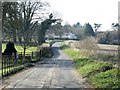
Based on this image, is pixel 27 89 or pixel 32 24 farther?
pixel 32 24

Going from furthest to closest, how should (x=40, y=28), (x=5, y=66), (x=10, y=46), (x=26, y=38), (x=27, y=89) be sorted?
(x=40, y=28) → (x=26, y=38) → (x=10, y=46) → (x=5, y=66) → (x=27, y=89)

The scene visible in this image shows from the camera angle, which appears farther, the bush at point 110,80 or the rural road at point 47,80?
the rural road at point 47,80

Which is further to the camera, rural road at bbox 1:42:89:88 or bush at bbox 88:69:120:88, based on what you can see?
rural road at bbox 1:42:89:88

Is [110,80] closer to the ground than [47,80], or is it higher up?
higher up

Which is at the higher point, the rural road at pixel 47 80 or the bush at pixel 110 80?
the bush at pixel 110 80

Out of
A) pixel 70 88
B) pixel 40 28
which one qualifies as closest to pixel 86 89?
pixel 70 88

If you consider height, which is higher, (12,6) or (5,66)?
(12,6)

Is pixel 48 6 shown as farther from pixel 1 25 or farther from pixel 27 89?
pixel 27 89

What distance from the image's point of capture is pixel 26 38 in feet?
195

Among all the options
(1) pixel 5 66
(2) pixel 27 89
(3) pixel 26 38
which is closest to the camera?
(2) pixel 27 89

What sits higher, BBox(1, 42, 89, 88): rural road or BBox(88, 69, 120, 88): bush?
BBox(88, 69, 120, 88): bush

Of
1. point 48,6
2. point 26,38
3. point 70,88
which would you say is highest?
point 48,6

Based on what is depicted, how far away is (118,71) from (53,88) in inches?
157

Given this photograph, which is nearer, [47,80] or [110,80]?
[110,80]
